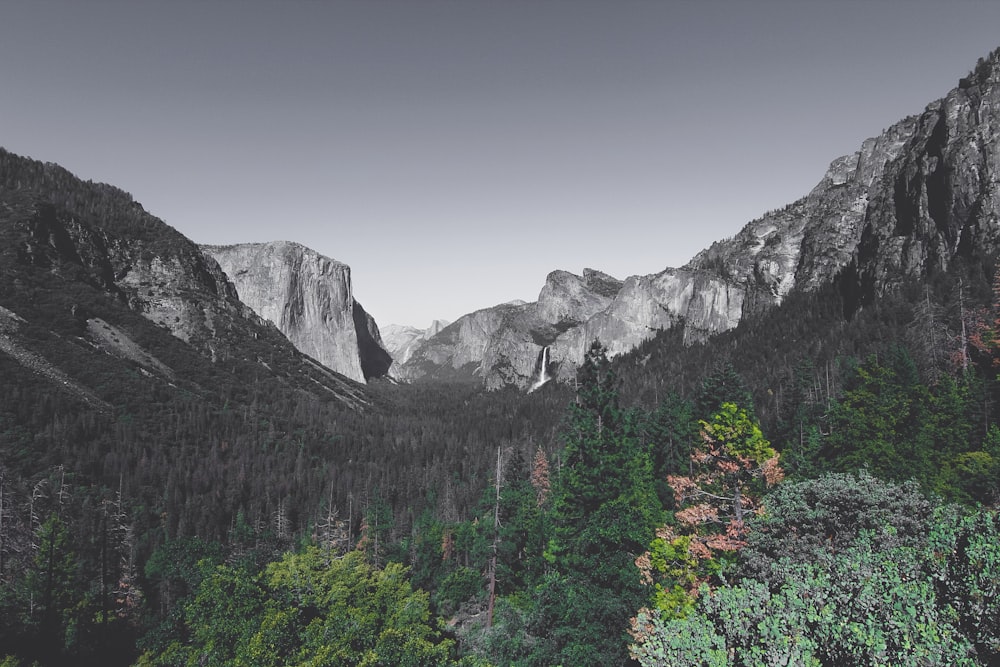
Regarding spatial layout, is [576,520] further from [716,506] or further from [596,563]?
[716,506]

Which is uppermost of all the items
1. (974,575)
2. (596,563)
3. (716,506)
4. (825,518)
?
(974,575)

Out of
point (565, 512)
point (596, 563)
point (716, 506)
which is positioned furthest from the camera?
point (565, 512)

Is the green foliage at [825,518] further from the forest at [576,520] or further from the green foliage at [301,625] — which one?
the green foliage at [301,625]

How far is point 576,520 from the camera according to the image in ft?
80.2

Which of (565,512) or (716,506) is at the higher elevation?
(716,506)

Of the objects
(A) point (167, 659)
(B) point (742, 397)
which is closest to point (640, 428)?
(B) point (742, 397)

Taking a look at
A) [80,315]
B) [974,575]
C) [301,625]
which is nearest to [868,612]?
[974,575]

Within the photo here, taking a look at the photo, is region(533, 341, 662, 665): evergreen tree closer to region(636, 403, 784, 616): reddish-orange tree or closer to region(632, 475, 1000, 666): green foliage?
region(636, 403, 784, 616): reddish-orange tree

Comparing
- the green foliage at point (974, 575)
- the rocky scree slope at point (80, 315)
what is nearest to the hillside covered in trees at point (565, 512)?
the green foliage at point (974, 575)

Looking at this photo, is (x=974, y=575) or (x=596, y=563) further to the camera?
(x=596, y=563)

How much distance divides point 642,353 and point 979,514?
595 feet

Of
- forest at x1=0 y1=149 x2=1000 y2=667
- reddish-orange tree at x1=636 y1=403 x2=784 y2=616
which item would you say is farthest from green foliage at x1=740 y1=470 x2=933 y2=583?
reddish-orange tree at x1=636 y1=403 x2=784 y2=616

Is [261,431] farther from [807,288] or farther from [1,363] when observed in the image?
[807,288]

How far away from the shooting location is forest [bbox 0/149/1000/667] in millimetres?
10859
